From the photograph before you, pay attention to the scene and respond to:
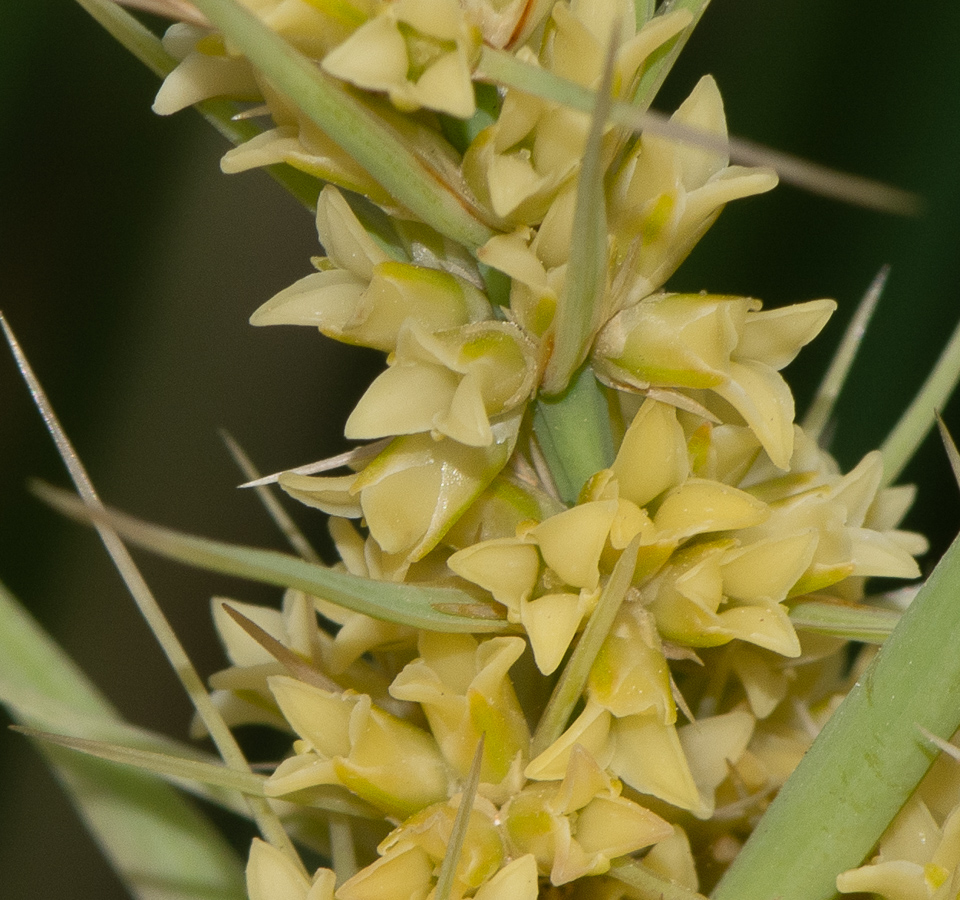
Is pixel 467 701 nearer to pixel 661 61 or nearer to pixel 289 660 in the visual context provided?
pixel 289 660

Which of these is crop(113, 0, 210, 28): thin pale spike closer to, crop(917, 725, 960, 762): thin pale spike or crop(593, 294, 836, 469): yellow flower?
crop(593, 294, 836, 469): yellow flower

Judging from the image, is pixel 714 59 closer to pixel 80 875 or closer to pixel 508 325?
pixel 508 325

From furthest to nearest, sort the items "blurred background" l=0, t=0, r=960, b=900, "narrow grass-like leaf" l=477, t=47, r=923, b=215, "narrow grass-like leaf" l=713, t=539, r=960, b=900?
"blurred background" l=0, t=0, r=960, b=900 < "narrow grass-like leaf" l=713, t=539, r=960, b=900 < "narrow grass-like leaf" l=477, t=47, r=923, b=215

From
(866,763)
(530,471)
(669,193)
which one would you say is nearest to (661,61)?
(669,193)

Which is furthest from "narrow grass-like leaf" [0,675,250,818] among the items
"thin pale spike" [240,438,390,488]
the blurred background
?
the blurred background

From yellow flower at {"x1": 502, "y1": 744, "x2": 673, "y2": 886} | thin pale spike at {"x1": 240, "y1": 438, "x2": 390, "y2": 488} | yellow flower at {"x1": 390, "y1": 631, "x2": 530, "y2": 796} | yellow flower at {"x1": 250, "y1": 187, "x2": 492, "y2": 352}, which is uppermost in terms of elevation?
yellow flower at {"x1": 250, "y1": 187, "x2": 492, "y2": 352}

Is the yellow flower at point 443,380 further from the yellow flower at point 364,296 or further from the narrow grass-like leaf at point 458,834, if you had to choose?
the narrow grass-like leaf at point 458,834

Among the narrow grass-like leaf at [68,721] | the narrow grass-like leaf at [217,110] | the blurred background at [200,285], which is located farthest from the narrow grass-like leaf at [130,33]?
the blurred background at [200,285]
